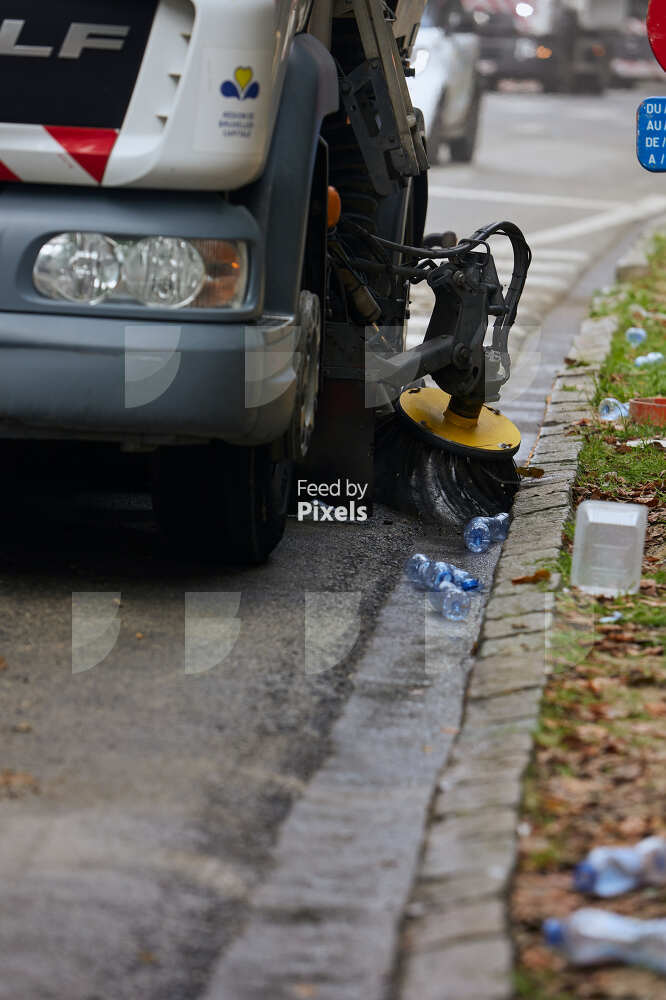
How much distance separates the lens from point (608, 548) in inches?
187

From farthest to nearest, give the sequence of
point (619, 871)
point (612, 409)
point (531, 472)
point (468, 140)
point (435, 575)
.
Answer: point (468, 140) → point (612, 409) → point (531, 472) → point (435, 575) → point (619, 871)

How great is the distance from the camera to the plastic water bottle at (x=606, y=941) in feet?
8.77

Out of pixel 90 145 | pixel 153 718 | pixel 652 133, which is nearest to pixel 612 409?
pixel 652 133

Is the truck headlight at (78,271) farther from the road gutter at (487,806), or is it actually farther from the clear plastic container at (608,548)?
the clear plastic container at (608,548)

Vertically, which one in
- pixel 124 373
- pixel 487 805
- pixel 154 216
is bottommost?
pixel 487 805

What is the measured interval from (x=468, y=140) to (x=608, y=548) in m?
14.4

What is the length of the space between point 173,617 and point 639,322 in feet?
19.7

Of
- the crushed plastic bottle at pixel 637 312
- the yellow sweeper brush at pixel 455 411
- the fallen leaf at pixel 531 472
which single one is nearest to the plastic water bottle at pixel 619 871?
the yellow sweeper brush at pixel 455 411

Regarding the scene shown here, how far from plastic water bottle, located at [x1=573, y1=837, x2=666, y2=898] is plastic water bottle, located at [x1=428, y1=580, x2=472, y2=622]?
178 centimetres

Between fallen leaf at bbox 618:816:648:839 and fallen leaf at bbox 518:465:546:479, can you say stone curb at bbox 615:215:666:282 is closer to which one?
fallen leaf at bbox 518:465:546:479

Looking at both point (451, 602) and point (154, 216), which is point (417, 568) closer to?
point (451, 602)

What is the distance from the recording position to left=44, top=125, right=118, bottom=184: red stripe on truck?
13.4 feet

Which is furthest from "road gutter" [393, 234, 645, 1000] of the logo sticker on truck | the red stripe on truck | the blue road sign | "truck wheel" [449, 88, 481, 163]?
"truck wheel" [449, 88, 481, 163]

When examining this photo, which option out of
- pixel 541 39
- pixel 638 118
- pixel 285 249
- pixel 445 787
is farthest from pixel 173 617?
pixel 541 39
